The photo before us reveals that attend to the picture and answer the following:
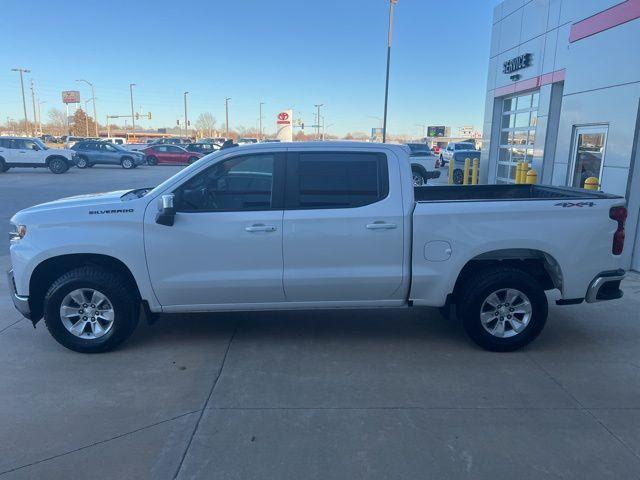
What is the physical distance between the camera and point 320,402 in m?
3.77

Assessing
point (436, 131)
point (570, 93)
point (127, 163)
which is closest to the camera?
point (570, 93)

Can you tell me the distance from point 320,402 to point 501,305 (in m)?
2.03

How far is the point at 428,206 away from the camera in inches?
176

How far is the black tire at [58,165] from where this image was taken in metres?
26.1

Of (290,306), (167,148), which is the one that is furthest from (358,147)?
(167,148)

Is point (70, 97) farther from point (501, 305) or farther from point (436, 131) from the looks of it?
point (501, 305)

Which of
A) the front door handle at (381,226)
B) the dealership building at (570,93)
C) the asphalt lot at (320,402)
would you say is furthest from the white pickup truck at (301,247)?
the dealership building at (570,93)

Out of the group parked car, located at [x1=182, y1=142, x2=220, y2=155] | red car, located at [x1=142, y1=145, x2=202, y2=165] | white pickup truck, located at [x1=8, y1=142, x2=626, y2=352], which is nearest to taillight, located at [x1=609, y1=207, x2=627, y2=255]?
white pickup truck, located at [x1=8, y1=142, x2=626, y2=352]

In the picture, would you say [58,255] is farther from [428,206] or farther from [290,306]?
[428,206]

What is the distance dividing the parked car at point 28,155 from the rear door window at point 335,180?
25.7 meters

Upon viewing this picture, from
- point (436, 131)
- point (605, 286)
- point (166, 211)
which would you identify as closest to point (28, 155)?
point (166, 211)

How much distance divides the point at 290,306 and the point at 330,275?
1.64ft

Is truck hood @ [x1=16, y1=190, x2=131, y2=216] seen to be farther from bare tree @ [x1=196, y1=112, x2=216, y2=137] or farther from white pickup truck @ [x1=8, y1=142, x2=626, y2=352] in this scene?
bare tree @ [x1=196, y1=112, x2=216, y2=137]

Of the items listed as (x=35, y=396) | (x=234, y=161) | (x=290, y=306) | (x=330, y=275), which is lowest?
(x=35, y=396)
